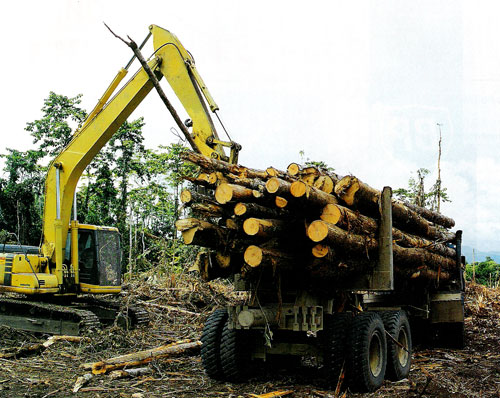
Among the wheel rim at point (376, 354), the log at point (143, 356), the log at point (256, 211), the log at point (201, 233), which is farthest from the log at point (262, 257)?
the log at point (143, 356)

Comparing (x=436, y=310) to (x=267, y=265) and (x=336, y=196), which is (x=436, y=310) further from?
(x=267, y=265)

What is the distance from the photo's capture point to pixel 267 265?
6.48m

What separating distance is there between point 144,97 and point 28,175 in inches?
867

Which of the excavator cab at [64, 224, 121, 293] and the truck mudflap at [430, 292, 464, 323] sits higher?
the excavator cab at [64, 224, 121, 293]

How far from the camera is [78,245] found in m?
12.4

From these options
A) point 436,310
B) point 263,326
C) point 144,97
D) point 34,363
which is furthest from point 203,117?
point 436,310

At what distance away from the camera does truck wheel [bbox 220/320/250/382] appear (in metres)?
7.43

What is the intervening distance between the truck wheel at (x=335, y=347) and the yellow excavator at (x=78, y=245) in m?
5.38

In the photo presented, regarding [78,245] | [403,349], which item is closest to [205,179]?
[403,349]

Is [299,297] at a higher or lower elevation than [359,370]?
higher

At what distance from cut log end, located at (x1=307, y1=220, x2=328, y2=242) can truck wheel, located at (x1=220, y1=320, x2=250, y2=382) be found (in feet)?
6.50

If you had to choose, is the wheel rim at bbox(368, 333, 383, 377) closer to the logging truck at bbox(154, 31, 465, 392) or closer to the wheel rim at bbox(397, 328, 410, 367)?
the logging truck at bbox(154, 31, 465, 392)

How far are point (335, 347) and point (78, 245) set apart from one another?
7373mm

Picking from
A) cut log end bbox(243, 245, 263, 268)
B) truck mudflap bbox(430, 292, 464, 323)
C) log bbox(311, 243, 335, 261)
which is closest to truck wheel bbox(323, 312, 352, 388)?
log bbox(311, 243, 335, 261)
